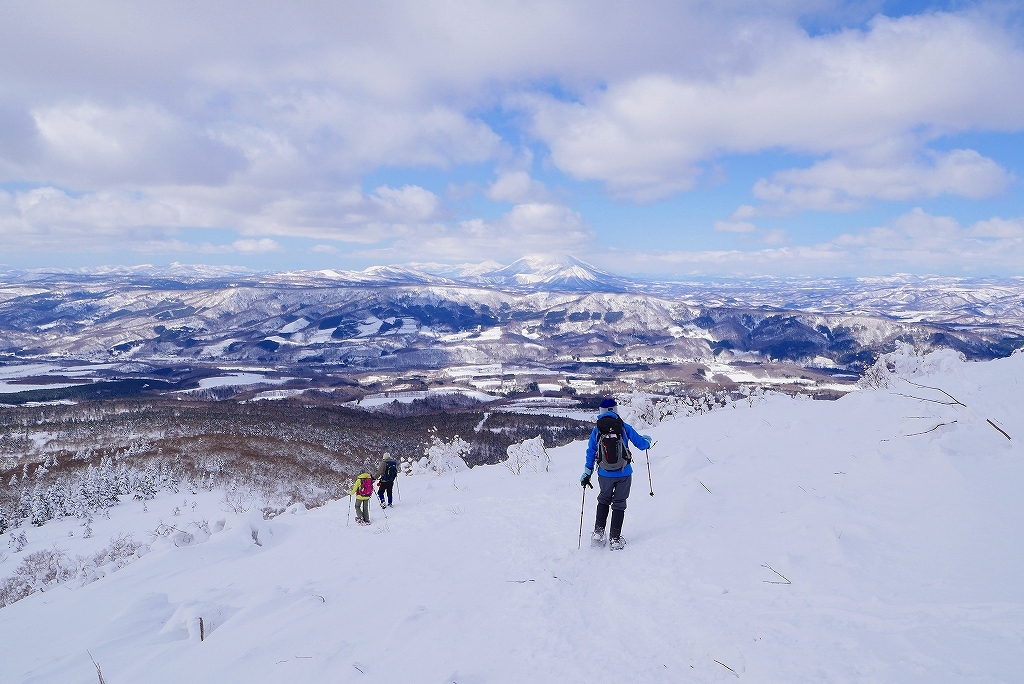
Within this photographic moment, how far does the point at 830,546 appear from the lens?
20.6 feet

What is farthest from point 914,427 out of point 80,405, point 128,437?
point 80,405

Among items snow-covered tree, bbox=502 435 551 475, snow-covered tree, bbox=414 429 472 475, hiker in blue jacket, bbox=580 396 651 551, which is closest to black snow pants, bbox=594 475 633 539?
hiker in blue jacket, bbox=580 396 651 551

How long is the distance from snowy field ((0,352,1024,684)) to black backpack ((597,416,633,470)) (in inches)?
58.4

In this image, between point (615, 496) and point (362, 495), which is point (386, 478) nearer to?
point (362, 495)

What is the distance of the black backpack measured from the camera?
8.23m

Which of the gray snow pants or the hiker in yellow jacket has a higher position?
the gray snow pants

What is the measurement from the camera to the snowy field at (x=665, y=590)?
4781 millimetres

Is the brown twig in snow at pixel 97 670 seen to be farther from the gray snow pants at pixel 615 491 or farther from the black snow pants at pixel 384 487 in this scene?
the black snow pants at pixel 384 487

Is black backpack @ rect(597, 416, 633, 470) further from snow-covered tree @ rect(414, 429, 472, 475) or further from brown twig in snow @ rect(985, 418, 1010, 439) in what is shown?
snow-covered tree @ rect(414, 429, 472, 475)

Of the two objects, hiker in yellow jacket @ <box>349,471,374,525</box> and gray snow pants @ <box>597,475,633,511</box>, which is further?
hiker in yellow jacket @ <box>349,471,374,525</box>

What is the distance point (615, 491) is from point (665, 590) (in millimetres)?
2013

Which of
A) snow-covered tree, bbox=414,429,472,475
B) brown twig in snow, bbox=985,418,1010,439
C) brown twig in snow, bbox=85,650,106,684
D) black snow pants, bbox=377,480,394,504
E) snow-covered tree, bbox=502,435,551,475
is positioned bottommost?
snow-covered tree, bbox=414,429,472,475

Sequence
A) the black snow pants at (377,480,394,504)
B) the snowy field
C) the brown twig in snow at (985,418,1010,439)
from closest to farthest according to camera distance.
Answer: the snowy field, the brown twig in snow at (985,418,1010,439), the black snow pants at (377,480,394,504)

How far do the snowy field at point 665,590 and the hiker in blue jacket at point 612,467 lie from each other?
480 millimetres
